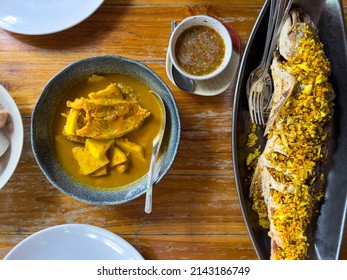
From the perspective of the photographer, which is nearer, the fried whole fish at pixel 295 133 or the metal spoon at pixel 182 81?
the fried whole fish at pixel 295 133

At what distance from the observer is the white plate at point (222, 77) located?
1549 mm

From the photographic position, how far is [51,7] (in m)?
1.62

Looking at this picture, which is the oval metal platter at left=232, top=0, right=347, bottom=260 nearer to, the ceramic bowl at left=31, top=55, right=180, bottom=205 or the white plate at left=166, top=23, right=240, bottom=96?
the white plate at left=166, top=23, right=240, bottom=96

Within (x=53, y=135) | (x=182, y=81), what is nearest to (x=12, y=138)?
(x=53, y=135)

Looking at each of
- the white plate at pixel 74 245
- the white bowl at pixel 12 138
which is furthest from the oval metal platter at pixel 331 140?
the white bowl at pixel 12 138

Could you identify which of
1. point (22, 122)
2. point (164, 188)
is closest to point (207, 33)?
point (164, 188)

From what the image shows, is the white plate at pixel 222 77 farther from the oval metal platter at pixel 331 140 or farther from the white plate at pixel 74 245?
the white plate at pixel 74 245

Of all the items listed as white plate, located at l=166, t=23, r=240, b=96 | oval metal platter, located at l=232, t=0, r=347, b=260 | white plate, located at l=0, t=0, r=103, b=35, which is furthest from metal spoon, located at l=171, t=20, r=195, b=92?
white plate, located at l=0, t=0, r=103, b=35

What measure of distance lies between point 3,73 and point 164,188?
633 millimetres

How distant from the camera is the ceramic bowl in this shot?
1.49 meters

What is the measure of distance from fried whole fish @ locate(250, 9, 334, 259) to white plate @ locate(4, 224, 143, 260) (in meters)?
0.45

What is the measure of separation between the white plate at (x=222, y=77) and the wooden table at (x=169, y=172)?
0.12 ft

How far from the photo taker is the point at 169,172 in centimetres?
159

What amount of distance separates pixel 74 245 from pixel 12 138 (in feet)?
1.24
